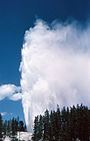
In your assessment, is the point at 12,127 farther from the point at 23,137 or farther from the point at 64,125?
the point at 64,125

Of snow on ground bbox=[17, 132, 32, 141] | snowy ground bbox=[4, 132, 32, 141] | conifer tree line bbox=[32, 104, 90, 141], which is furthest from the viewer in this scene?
snow on ground bbox=[17, 132, 32, 141]

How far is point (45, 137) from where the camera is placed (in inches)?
4557

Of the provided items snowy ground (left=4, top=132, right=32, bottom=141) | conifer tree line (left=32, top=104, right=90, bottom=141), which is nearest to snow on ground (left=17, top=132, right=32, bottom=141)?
snowy ground (left=4, top=132, right=32, bottom=141)

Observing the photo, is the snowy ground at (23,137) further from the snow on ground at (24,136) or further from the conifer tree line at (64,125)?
the conifer tree line at (64,125)

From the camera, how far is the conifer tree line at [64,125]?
95.0 metres

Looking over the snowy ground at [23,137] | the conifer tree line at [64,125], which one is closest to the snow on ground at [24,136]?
the snowy ground at [23,137]

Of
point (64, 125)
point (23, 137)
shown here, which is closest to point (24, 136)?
point (23, 137)

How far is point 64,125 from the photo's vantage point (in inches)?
4729

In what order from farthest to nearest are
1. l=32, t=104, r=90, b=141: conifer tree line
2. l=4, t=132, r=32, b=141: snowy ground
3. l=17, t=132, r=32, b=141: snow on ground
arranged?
l=17, t=132, r=32, b=141: snow on ground < l=4, t=132, r=32, b=141: snowy ground < l=32, t=104, r=90, b=141: conifer tree line

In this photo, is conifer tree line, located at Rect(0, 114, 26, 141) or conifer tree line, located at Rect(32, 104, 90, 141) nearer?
conifer tree line, located at Rect(32, 104, 90, 141)

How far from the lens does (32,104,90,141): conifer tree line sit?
95000 millimetres

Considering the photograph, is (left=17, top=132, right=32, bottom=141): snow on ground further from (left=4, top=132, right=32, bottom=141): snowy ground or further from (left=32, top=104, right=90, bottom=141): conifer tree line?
Result: (left=32, top=104, right=90, bottom=141): conifer tree line

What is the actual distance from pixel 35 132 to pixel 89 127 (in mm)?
52580

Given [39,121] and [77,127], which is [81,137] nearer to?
[77,127]
